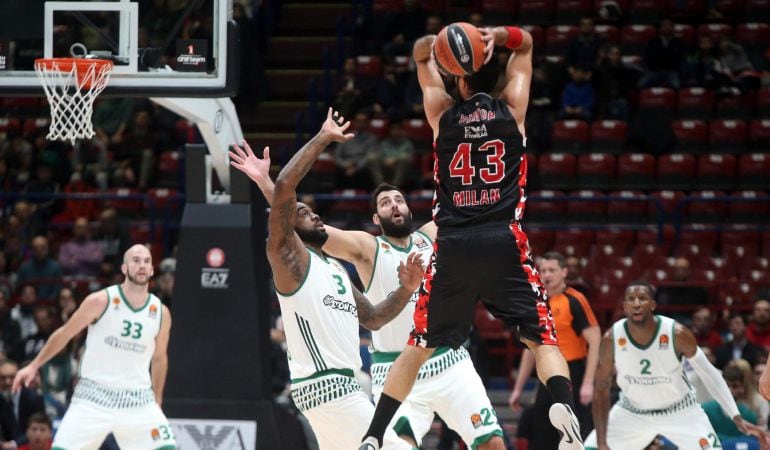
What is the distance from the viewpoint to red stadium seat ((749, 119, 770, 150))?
1836 cm

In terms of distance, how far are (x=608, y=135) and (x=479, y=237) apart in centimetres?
1155

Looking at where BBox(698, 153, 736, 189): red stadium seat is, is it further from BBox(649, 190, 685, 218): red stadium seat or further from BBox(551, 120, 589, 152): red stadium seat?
BBox(551, 120, 589, 152): red stadium seat

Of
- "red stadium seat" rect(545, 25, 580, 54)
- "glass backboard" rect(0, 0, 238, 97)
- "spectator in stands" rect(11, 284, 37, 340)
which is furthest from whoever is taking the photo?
"red stadium seat" rect(545, 25, 580, 54)

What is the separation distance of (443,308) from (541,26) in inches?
534

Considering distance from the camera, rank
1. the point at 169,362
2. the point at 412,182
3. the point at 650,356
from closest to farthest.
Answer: the point at 650,356 → the point at 169,362 → the point at 412,182

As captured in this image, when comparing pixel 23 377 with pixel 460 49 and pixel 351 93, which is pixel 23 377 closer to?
pixel 460 49

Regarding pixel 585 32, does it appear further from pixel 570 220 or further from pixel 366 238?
pixel 366 238

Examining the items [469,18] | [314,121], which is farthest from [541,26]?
[314,121]

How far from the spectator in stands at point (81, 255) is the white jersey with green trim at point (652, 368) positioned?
780cm

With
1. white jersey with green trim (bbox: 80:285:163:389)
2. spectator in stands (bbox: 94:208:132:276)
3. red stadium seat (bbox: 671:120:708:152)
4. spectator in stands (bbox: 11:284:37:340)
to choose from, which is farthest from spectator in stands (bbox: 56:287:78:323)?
red stadium seat (bbox: 671:120:708:152)

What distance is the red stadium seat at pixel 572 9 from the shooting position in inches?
795

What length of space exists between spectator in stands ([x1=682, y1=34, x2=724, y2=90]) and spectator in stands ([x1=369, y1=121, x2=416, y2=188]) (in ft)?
14.2

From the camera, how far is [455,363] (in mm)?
9016

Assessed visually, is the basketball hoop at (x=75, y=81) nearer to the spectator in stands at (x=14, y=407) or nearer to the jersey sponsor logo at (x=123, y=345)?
the jersey sponsor logo at (x=123, y=345)
